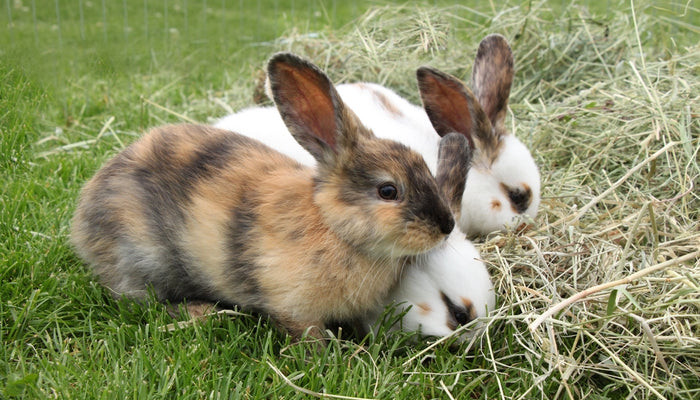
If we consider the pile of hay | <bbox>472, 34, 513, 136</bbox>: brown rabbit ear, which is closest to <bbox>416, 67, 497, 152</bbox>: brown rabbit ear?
<bbox>472, 34, 513, 136</bbox>: brown rabbit ear

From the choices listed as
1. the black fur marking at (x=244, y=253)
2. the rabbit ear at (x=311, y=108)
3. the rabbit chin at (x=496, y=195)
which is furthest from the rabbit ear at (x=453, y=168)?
the black fur marking at (x=244, y=253)

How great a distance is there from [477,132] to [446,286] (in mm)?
800

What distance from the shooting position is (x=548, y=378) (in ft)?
6.91

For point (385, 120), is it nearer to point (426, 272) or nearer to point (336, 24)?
point (426, 272)

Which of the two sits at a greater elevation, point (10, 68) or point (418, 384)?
point (10, 68)

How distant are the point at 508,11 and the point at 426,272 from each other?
2.53m

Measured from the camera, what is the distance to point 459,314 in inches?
91.2

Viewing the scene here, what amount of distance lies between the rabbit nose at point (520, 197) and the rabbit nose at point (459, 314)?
691 millimetres

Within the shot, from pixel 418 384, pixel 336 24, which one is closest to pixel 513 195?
pixel 418 384

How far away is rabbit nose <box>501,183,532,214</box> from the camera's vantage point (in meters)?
2.88

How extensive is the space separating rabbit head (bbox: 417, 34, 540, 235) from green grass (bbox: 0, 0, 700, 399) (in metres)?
0.14

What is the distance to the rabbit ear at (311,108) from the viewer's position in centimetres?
222

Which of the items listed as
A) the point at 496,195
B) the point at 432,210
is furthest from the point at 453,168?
the point at 496,195

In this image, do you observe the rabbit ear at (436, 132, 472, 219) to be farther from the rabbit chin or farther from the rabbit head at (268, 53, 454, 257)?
the rabbit chin
